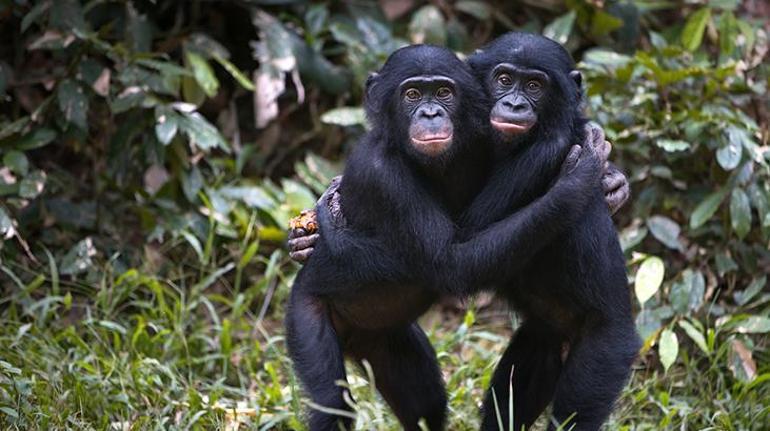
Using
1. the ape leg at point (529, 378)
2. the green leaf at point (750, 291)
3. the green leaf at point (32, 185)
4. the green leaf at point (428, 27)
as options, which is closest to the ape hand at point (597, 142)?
the ape leg at point (529, 378)

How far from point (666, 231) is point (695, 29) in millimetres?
1820

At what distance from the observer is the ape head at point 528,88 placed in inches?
214

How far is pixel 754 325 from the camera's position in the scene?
6777 mm

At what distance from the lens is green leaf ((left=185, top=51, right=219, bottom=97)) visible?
8.22m

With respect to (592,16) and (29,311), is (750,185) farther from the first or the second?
(29,311)

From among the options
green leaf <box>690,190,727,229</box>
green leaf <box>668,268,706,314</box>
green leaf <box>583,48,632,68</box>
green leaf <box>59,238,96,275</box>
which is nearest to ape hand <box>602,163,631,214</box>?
green leaf <box>668,268,706,314</box>

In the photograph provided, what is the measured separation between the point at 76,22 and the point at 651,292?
13.1 ft

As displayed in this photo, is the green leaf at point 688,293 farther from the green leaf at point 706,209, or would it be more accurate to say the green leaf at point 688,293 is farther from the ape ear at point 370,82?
the ape ear at point 370,82

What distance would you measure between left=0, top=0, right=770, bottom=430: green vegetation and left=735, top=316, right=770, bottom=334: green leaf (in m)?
0.02

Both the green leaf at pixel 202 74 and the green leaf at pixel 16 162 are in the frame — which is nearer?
the green leaf at pixel 16 162

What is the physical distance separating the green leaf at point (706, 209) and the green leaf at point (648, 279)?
60 centimetres

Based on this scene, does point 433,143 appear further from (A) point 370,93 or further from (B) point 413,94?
(A) point 370,93

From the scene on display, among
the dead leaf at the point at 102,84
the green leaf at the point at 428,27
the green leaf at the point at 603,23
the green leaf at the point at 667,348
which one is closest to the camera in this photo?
the green leaf at the point at 667,348

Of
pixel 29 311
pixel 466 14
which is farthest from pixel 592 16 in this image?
pixel 29 311
